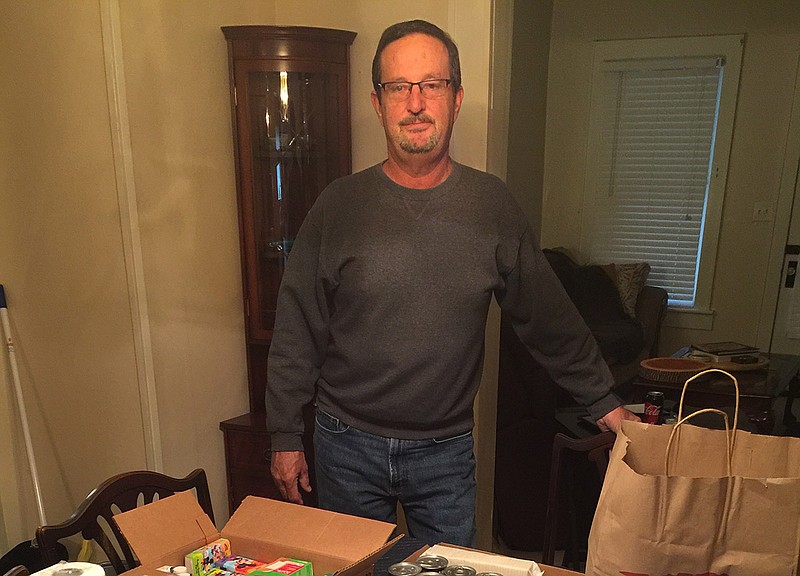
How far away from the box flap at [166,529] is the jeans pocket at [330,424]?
376 millimetres

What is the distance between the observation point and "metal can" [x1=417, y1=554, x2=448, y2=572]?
978mm

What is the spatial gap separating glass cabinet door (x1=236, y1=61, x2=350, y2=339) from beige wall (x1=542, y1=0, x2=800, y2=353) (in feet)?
8.94

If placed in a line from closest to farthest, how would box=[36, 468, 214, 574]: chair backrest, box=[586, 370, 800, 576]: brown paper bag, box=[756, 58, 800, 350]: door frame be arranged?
1. box=[586, 370, 800, 576]: brown paper bag
2. box=[36, 468, 214, 574]: chair backrest
3. box=[756, 58, 800, 350]: door frame

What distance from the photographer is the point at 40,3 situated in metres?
1.87

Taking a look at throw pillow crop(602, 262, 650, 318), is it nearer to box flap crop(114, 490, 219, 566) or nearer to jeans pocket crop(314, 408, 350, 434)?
jeans pocket crop(314, 408, 350, 434)

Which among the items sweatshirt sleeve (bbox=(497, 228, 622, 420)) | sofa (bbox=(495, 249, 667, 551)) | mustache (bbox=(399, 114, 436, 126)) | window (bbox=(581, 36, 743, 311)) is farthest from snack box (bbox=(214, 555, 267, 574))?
window (bbox=(581, 36, 743, 311))

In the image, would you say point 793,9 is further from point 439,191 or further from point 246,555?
point 246,555

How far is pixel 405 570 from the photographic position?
0.96 metres

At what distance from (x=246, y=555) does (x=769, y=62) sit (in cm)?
422

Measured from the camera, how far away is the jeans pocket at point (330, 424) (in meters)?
1.45

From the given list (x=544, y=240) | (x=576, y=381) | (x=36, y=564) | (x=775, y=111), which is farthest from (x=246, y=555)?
(x=775, y=111)

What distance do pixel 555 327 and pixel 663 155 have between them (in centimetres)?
321

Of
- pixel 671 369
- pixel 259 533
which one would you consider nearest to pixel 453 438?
pixel 259 533

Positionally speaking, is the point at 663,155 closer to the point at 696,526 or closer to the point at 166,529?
the point at 696,526
